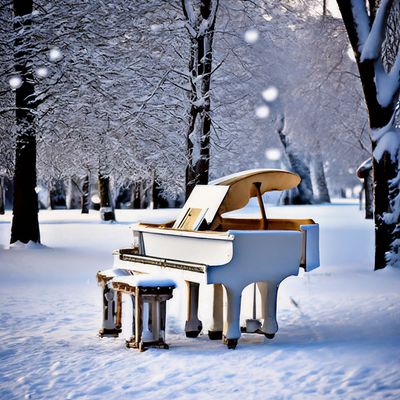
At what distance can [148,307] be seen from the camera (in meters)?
8.08

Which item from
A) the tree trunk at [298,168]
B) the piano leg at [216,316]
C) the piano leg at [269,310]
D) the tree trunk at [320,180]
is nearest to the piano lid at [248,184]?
the piano leg at [269,310]

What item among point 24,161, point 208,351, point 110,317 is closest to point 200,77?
point 24,161

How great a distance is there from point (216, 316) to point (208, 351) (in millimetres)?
770

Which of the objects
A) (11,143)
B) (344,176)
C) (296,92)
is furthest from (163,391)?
(344,176)

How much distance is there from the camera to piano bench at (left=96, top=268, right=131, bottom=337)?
8.56 m

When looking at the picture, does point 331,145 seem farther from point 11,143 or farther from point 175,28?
point 11,143

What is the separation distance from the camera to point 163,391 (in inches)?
251

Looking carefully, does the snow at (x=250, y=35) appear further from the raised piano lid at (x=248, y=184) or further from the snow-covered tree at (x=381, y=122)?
the raised piano lid at (x=248, y=184)

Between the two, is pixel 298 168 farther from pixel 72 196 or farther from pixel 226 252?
pixel 226 252

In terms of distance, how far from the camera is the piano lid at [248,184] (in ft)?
27.0

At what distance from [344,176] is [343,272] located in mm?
69533

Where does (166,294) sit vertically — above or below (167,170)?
below

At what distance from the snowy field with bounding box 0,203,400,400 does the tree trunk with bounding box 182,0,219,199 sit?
5.74 m

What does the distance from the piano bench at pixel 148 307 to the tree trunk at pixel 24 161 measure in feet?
35.1
